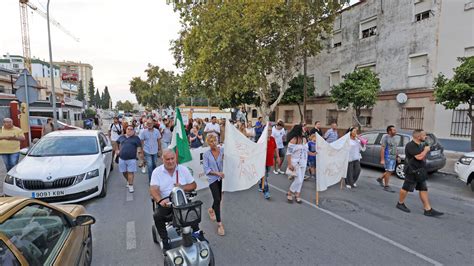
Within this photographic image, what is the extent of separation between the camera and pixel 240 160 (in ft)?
17.0

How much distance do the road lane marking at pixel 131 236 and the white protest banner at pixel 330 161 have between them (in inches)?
150

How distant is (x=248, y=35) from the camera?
13.8m

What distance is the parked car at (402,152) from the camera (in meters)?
7.88

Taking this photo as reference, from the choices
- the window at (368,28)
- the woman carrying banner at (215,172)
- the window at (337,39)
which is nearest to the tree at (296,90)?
the window at (337,39)

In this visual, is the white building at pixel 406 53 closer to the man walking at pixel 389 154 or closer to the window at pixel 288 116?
the window at pixel 288 116

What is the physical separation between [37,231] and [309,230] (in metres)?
3.66

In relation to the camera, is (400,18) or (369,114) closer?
(400,18)

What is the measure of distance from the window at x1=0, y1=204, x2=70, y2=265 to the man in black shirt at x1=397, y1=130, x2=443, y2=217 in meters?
5.72

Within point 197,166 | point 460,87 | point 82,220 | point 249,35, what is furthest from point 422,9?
point 82,220

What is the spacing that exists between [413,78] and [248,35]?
30.7ft

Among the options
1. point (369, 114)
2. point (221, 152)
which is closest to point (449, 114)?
point (369, 114)

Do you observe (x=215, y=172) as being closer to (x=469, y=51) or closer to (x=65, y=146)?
(x=65, y=146)

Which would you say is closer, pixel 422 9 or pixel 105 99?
pixel 422 9

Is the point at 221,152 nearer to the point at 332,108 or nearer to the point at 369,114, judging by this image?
the point at 369,114
